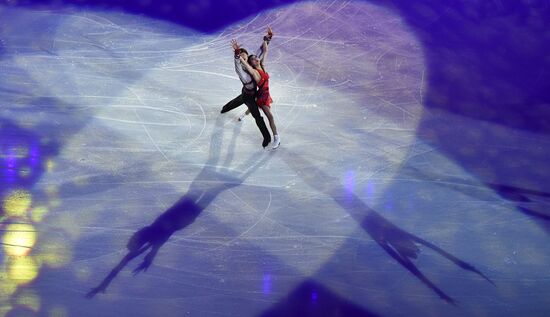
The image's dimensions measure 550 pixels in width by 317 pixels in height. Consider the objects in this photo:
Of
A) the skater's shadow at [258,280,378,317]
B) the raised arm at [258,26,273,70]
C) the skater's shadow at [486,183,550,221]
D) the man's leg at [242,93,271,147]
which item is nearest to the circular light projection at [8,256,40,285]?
the skater's shadow at [258,280,378,317]

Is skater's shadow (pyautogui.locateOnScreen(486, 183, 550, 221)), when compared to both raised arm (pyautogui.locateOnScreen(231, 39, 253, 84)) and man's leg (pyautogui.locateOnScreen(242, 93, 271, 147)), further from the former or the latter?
raised arm (pyautogui.locateOnScreen(231, 39, 253, 84))

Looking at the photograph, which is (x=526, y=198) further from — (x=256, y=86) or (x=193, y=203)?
(x=193, y=203)

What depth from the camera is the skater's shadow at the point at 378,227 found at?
18.9ft

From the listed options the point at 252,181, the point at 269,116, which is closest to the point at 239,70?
the point at 269,116

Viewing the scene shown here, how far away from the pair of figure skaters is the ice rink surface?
0.30 metres

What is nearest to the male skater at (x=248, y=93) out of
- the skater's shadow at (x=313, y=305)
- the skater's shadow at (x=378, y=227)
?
the skater's shadow at (x=378, y=227)

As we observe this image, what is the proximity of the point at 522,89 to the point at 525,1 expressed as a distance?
2.48 meters

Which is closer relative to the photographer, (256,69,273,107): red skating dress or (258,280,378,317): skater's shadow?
(258,280,378,317): skater's shadow

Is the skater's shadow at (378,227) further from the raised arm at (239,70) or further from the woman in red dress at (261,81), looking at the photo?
the raised arm at (239,70)

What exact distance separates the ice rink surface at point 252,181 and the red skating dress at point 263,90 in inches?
22.6

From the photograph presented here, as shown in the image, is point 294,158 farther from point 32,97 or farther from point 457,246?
point 32,97

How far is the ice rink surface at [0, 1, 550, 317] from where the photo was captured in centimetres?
543

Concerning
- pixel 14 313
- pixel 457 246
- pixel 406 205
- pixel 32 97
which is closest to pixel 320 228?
pixel 406 205

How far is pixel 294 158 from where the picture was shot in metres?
6.97
